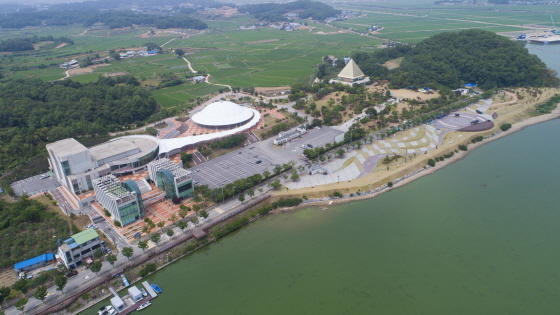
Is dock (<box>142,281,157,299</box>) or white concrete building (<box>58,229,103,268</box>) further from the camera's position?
white concrete building (<box>58,229,103,268</box>)

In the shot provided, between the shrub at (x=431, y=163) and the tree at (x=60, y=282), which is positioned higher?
the tree at (x=60, y=282)

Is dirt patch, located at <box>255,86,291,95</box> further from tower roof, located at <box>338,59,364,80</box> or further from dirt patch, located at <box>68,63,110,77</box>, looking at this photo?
dirt patch, located at <box>68,63,110,77</box>

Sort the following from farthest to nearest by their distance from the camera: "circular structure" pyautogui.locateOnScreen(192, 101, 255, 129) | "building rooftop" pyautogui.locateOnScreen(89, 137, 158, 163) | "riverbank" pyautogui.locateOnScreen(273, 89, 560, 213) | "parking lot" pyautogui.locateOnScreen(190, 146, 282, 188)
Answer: "circular structure" pyautogui.locateOnScreen(192, 101, 255, 129) → "parking lot" pyautogui.locateOnScreen(190, 146, 282, 188) → "building rooftop" pyautogui.locateOnScreen(89, 137, 158, 163) → "riverbank" pyautogui.locateOnScreen(273, 89, 560, 213)

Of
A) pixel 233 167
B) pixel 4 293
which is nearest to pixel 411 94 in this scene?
pixel 233 167

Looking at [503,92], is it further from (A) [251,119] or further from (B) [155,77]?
(B) [155,77]

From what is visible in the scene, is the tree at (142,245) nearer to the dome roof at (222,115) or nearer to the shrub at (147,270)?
the shrub at (147,270)

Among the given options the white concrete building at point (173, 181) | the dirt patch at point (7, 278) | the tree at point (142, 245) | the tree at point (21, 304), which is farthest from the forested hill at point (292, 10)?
the tree at point (21, 304)

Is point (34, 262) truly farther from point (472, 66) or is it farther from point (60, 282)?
point (472, 66)

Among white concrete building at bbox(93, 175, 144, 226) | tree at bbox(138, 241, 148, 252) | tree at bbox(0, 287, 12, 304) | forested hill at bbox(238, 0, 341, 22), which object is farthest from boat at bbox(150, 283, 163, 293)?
forested hill at bbox(238, 0, 341, 22)
